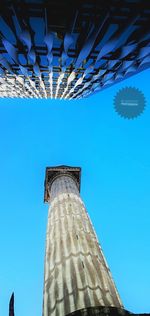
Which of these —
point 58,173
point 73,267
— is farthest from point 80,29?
point 58,173

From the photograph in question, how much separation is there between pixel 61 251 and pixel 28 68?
945 centimetres

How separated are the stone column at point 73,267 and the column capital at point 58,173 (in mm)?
10034

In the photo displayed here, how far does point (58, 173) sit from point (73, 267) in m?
18.9

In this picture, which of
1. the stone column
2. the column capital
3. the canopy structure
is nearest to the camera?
the canopy structure

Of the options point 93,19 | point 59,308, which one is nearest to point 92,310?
point 59,308

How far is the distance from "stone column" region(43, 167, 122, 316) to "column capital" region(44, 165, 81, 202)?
32.9 feet

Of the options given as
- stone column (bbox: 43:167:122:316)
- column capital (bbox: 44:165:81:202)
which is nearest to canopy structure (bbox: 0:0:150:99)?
stone column (bbox: 43:167:122:316)

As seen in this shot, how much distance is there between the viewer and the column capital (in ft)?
106

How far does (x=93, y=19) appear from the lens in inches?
422

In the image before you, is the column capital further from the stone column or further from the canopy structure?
the canopy structure

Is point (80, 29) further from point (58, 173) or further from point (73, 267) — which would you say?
point (58, 173)

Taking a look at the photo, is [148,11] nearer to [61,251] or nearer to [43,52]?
[43,52]

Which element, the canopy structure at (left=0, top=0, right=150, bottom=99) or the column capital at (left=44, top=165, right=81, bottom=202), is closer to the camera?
the canopy structure at (left=0, top=0, right=150, bottom=99)

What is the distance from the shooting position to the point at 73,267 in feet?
45.4
